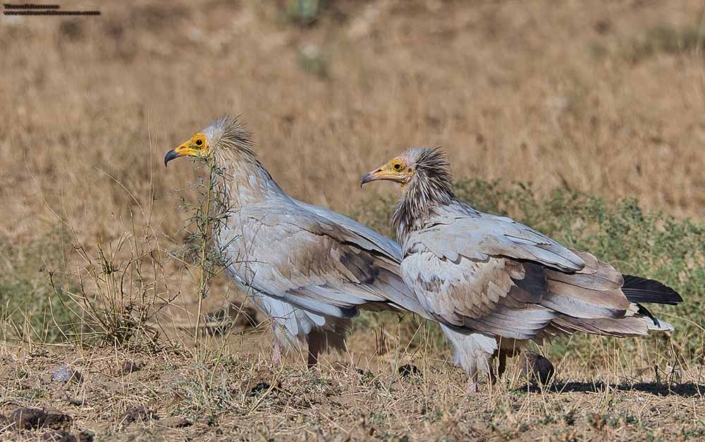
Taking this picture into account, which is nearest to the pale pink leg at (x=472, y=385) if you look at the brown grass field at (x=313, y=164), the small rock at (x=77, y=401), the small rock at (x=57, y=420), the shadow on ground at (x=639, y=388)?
the brown grass field at (x=313, y=164)

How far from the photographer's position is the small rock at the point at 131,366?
5.64 metres

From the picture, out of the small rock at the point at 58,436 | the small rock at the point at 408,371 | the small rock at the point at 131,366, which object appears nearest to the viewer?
the small rock at the point at 58,436

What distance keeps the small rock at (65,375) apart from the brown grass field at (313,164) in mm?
76

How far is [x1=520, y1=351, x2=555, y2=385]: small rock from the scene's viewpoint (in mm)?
5840

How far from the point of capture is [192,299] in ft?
28.5

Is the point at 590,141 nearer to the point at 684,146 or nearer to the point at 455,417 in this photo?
the point at 684,146

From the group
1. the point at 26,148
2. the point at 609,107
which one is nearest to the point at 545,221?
the point at 609,107

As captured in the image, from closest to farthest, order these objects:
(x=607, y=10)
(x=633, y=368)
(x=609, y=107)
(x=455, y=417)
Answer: (x=455, y=417), (x=633, y=368), (x=609, y=107), (x=607, y=10)

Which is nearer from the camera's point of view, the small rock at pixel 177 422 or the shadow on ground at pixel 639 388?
the small rock at pixel 177 422

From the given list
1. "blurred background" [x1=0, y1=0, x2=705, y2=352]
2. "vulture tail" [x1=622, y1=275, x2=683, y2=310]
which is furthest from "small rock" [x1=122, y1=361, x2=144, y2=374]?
"vulture tail" [x1=622, y1=275, x2=683, y2=310]

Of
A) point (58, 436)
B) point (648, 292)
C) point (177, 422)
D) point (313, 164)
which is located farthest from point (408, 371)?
point (313, 164)

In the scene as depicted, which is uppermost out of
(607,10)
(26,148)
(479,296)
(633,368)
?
(607,10)

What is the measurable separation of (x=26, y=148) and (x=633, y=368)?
6.68m

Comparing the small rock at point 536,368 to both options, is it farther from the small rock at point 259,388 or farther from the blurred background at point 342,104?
the blurred background at point 342,104
